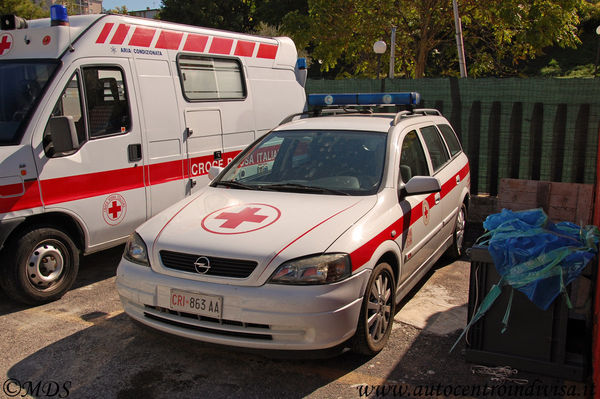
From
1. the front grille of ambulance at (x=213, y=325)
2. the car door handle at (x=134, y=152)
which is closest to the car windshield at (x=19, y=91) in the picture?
the car door handle at (x=134, y=152)

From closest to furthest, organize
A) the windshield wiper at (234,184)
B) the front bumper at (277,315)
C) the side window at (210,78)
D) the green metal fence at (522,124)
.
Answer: the front bumper at (277,315) < the windshield wiper at (234,184) < the side window at (210,78) < the green metal fence at (522,124)

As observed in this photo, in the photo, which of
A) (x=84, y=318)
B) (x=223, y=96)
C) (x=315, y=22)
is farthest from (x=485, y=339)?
(x=315, y=22)

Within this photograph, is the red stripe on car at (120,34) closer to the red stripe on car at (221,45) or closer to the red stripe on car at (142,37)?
the red stripe on car at (142,37)

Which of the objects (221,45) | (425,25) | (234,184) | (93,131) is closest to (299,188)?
(234,184)

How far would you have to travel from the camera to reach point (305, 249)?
139 inches

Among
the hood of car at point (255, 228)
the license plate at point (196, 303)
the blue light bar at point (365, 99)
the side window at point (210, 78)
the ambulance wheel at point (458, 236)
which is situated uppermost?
the side window at point (210, 78)

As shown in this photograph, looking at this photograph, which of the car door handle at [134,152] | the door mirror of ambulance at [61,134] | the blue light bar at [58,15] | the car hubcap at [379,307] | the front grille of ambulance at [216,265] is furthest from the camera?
the car door handle at [134,152]

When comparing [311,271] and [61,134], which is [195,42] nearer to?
[61,134]

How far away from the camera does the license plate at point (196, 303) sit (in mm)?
3461

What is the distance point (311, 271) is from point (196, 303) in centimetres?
78

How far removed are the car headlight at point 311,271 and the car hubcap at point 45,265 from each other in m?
2.74

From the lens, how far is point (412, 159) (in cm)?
492

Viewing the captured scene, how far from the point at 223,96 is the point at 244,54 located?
2.51 feet

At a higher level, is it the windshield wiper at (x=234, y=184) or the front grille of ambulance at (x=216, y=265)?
the windshield wiper at (x=234, y=184)
